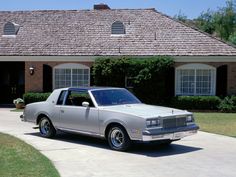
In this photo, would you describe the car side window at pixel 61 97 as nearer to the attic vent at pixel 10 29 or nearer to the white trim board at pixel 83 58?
the white trim board at pixel 83 58

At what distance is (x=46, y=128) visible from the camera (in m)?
13.6

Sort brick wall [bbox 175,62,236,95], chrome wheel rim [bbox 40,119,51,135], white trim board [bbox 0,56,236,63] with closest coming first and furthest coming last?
chrome wheel rim [bbox 40,119,51,135] → white trim board [bbox 0,56,236,63] → brick wall [bbox 175,62,236,95]

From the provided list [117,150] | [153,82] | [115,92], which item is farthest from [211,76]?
[117,150]

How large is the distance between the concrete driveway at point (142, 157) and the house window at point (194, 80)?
11.7 m

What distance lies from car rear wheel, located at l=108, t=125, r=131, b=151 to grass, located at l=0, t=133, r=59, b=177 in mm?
1823

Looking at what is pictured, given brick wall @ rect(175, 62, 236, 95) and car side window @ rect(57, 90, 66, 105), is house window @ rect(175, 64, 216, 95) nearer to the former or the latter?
brick wall @ rect(175, 62, 236, 95)

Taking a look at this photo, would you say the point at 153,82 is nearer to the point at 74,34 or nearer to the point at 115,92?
the point at 74,34

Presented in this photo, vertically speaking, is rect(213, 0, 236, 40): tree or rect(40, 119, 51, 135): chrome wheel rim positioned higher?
rect(213, 0, 236, 40): tree

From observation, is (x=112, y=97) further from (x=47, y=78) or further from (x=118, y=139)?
(x=47, y=78)

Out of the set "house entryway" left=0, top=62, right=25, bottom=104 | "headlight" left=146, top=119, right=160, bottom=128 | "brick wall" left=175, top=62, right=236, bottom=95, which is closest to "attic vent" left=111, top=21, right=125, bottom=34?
"brick wall" left=175, top=62, right=236, bottom=95

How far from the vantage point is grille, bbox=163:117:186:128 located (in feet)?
36.4

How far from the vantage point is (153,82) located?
82.1 ft

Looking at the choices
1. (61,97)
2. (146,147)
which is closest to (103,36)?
(61,97)

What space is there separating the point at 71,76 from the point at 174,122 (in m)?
15.7
